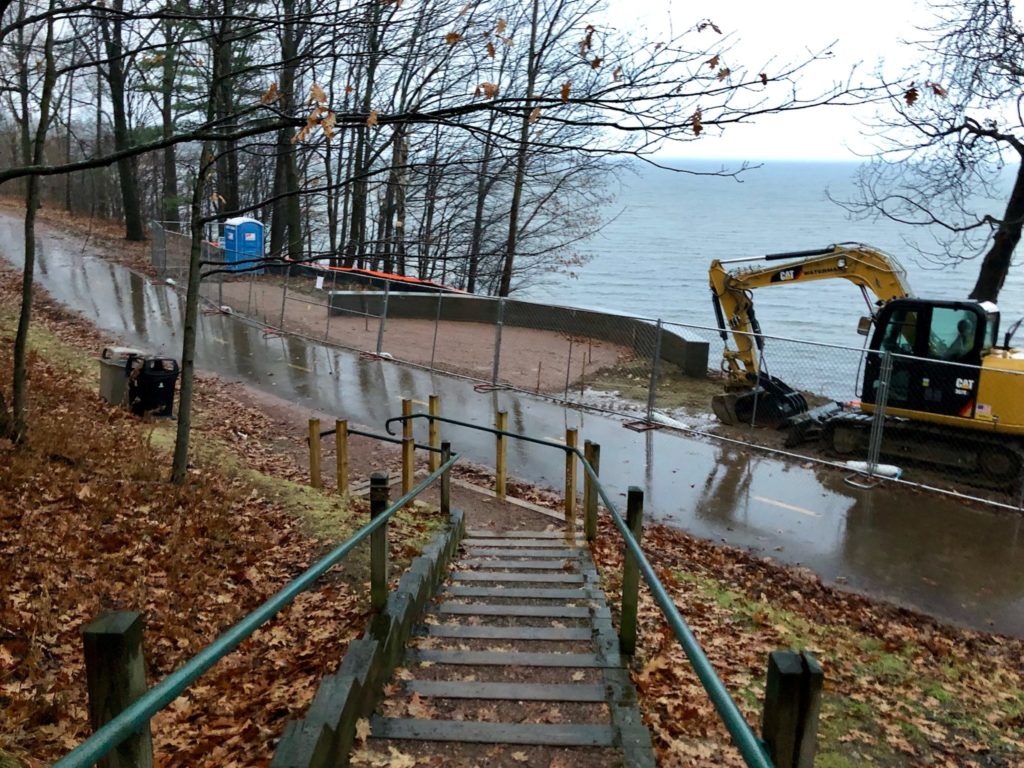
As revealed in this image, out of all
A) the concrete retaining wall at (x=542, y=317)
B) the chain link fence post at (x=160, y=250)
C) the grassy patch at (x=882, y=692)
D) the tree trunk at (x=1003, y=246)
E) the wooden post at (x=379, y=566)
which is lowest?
the grassy patch at (x=882, y=692)

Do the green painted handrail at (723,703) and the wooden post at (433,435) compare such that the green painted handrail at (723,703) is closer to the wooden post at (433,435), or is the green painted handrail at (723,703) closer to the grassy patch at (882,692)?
the grassy patch at (882,692)

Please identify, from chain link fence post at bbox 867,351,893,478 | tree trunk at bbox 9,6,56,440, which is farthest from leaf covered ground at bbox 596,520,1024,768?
tree trunk at bbox 9,6,56,440

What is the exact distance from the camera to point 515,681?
14.3ft

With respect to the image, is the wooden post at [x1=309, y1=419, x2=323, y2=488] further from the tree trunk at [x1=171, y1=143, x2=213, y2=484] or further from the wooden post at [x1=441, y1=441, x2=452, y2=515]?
the wooden post at [x1=441, y1=441, x2=452, y2=515]

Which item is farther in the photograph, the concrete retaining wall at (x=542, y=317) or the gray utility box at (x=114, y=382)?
the concrete retaining wall at (x=542, y=317)

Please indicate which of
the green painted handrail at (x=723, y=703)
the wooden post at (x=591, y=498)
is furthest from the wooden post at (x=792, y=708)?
the wooden post at (x=591, y=498)

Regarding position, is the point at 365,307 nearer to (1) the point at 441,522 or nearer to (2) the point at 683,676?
(1) the point at 441,522

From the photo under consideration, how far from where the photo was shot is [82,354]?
1571cm

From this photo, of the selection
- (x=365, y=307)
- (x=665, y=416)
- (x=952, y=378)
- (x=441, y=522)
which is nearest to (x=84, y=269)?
(x=365, y=307)

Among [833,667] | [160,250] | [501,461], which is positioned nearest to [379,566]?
[833,667]

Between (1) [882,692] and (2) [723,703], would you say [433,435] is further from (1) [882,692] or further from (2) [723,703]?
(2) [723,703]

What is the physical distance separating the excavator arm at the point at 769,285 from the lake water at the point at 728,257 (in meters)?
6.11

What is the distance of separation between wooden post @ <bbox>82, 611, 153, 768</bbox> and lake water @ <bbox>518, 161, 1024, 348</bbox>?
14.2 ft

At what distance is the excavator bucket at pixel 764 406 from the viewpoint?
15.3 meters
